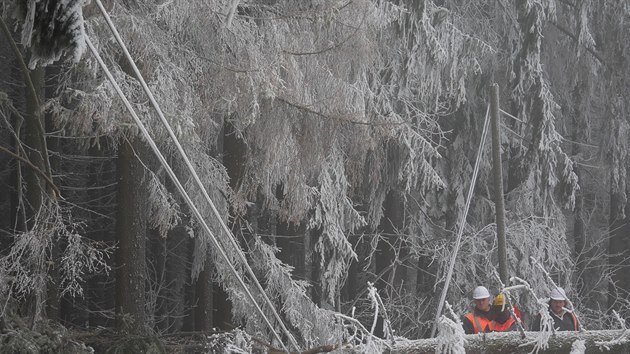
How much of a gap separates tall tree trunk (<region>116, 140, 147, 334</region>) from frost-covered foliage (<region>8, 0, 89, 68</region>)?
286 inches

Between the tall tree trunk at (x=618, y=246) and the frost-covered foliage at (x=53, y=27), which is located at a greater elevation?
the frost-covered foliage at (x=53, y=27)

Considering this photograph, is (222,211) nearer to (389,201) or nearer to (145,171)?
(145,171)

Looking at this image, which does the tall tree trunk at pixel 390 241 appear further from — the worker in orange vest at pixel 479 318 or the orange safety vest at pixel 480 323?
the orange safety vest at pixel 480 323

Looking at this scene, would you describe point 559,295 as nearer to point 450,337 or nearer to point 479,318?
point 479,318

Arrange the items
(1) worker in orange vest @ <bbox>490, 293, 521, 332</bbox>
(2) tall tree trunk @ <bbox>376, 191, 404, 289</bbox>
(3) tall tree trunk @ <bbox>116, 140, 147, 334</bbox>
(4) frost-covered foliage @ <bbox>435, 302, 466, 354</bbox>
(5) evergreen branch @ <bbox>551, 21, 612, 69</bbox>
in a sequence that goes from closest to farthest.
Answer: (4) frost-covered foliage @ <bbox>435, 302, 466, 354</bbox> < (1) worker in orange vest @ <bbox>490, 293, 521, 332</bbox> < (3) tall tree trunk @ <bbox>116, 140, 147, 334</bbox> < (5) evergreen branch @ <bbox>551, 21, 612, 69</bbox> < (2) tall tree trunk @ <bbox>376, 191, 404, 289</bbox>

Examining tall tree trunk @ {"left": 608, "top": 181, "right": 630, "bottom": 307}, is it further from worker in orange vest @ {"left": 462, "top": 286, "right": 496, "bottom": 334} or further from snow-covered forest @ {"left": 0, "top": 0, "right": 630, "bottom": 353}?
worker in orange vest @ {"left": 462, "top": 286, "right": 496, "bottom": 334}

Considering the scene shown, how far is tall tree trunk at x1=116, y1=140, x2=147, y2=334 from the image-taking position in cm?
988

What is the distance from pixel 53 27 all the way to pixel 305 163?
23.7 feet

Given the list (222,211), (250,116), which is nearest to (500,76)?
(222,211)

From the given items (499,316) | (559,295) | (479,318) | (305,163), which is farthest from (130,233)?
(559,295)

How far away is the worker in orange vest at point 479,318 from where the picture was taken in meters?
8.20

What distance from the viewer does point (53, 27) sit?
2.58 m

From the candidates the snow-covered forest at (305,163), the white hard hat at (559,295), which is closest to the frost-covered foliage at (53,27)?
the snow-covered forest at (305,163)

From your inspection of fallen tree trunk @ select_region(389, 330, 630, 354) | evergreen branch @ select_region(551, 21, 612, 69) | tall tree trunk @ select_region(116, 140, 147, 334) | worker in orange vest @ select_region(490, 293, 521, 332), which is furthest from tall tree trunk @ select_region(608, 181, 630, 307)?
fallen tree trunk @ select_region(389, 330, 630, 354)
